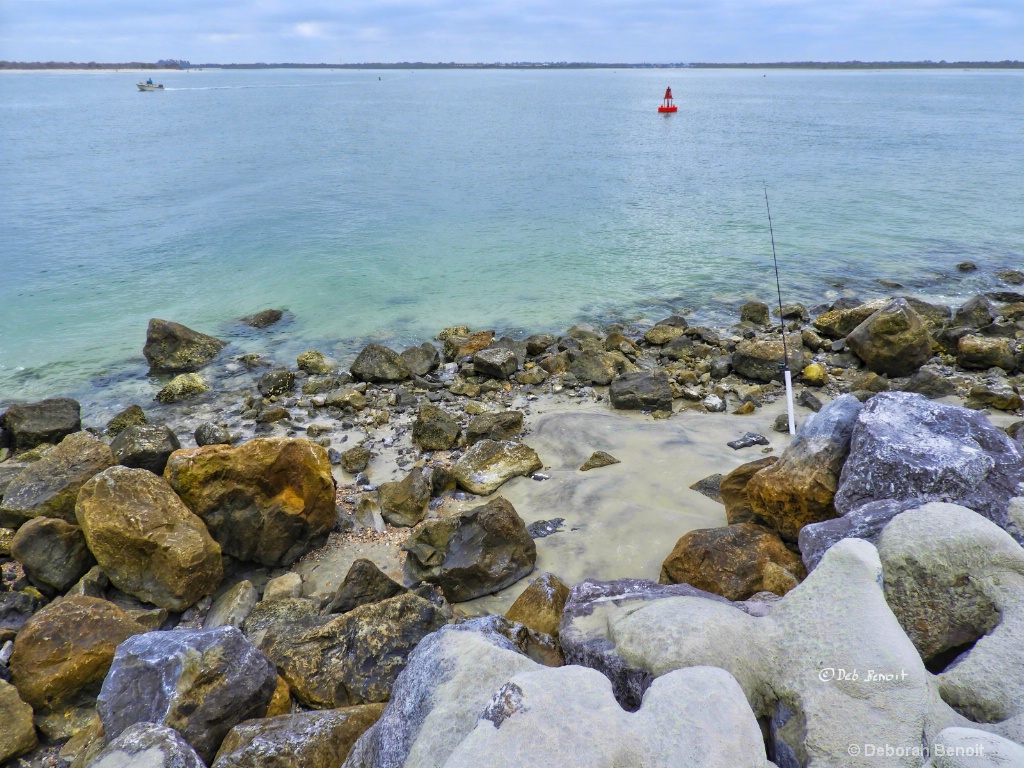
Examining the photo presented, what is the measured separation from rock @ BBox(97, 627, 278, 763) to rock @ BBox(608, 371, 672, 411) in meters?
6.12

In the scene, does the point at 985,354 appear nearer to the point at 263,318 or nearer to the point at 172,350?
the point at 263,318

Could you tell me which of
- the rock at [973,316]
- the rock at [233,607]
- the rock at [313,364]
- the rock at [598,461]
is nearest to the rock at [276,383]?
the rock at [313,364]

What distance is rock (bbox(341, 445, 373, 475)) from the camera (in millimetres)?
8117

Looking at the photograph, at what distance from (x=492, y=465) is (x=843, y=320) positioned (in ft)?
26.1

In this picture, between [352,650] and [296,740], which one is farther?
[352,650]

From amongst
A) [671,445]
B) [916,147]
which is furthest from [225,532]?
[916,147]

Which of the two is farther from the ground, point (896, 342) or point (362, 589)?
point (896, 342)

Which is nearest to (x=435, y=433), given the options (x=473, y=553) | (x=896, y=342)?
(x=473, y=553)

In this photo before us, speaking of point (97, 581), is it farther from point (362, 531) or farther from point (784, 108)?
point (784, 108)

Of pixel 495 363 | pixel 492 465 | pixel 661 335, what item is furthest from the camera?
pixel 661 335

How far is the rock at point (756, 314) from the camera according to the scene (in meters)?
13.4

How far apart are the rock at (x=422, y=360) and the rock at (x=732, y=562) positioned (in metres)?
6.65

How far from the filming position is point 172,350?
12.3 meters

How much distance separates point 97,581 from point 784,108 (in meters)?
82.7
